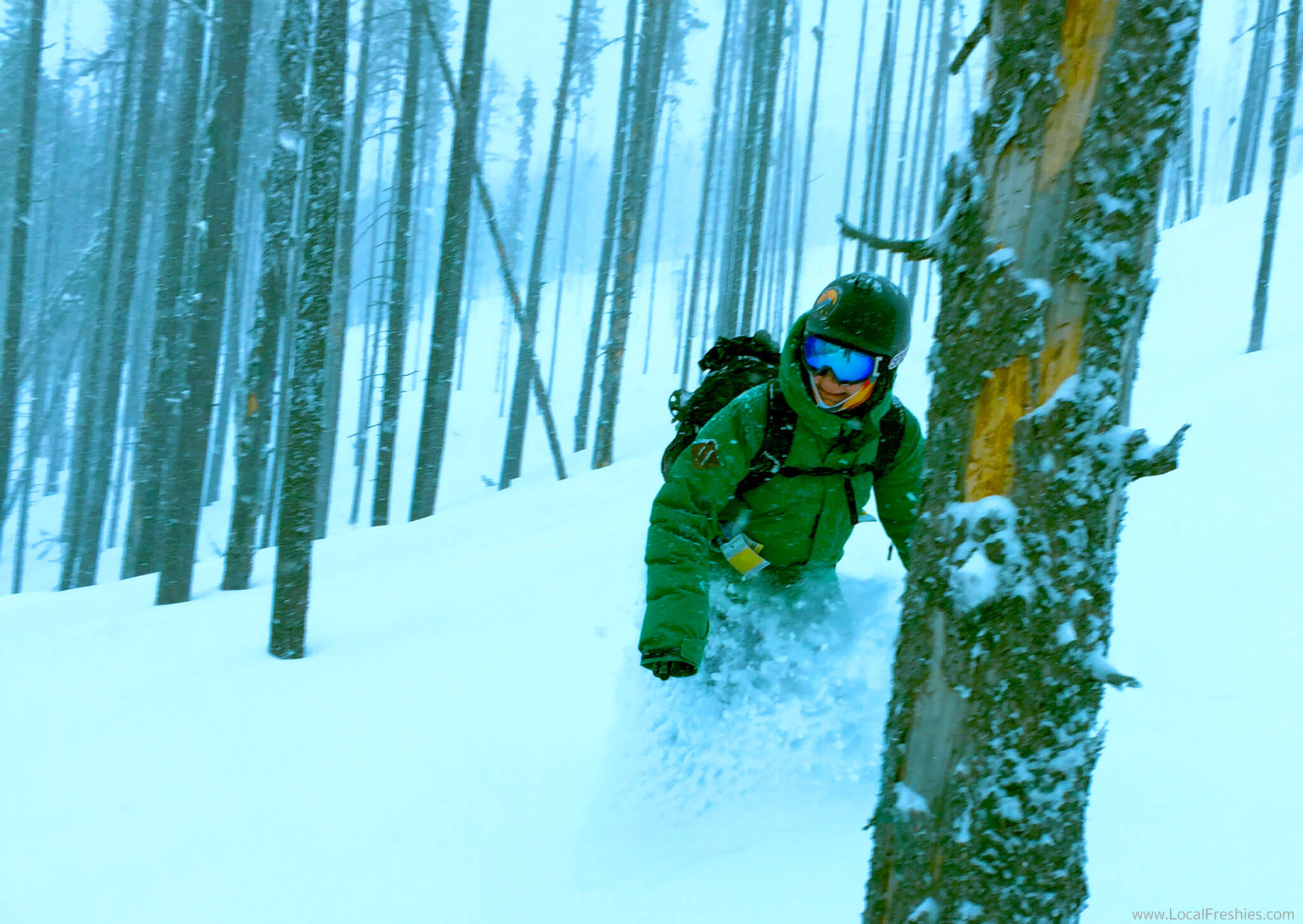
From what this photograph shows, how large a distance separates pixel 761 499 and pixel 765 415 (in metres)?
0.32

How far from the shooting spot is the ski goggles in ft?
8.78

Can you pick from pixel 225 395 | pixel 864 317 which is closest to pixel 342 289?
pixel 225 395

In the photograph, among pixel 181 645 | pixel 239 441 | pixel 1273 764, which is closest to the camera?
pixel 1273 764

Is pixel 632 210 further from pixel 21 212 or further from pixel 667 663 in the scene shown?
pixel 667 663

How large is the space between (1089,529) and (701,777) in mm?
2013

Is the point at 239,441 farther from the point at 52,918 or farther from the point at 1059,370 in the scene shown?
the point at 1059,370

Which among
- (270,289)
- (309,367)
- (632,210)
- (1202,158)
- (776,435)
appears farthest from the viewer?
(1202,158)

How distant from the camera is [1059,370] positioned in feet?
→ 5.19

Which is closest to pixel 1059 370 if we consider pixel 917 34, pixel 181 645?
pixel 181 645

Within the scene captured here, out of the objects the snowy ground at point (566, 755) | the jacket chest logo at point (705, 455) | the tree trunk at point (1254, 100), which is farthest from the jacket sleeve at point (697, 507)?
the tree trunk at point (1254, 100)

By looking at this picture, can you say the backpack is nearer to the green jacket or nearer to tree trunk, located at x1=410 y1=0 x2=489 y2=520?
the green jacket

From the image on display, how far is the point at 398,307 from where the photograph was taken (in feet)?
42.0

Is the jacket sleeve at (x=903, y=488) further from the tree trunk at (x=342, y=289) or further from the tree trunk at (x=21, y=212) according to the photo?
the tree trunk at (x=21, y=212)

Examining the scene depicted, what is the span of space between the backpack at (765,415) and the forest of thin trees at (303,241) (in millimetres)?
1250
